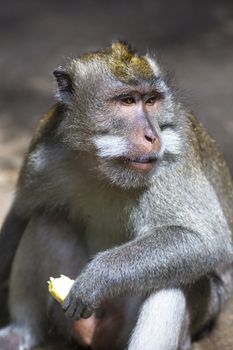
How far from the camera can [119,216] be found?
6938mm

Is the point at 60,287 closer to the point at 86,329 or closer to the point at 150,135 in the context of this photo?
the point at 86,329

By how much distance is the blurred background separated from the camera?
37.3 feet

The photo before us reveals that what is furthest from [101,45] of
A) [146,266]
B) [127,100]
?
[146,266]

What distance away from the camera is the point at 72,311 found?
6434mm

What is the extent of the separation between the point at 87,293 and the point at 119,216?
76 cm

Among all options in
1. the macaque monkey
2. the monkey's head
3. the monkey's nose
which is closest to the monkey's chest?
the macaque monkey

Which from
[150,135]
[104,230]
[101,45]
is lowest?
[104,230]

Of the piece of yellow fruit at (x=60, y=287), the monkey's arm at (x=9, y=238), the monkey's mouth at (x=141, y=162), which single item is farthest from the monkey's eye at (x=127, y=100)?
the monkey's arm at (x=9, y=238)

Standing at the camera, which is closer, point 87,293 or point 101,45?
point 87,293

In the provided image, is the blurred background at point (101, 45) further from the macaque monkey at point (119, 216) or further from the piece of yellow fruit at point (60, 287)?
the piece of yellow fruit at point (60, 287)

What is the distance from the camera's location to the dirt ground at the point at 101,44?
37.2 feet

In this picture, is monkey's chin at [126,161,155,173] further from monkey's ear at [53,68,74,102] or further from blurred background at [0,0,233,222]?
blurred background at [0,0,233,222]

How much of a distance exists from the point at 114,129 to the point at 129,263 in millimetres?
977

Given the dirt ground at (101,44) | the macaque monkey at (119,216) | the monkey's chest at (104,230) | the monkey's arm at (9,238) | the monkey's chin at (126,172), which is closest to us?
the monkey's chin at (126,172)
